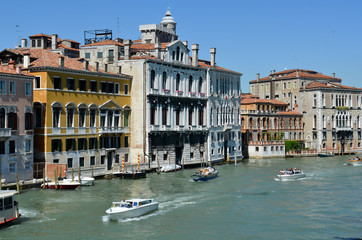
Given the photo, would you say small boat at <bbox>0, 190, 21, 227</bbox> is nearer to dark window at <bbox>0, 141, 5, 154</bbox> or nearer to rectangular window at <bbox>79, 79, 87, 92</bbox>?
dark window at <bbox>0, 141, 5, 154</bbox>

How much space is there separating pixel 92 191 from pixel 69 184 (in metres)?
1.79

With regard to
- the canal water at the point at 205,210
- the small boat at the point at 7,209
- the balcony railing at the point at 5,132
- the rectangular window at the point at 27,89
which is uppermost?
the rectangular window at the point at 27,89

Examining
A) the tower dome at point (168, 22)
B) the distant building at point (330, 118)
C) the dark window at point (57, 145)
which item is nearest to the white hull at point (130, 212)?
the dark window at point (57, 145)

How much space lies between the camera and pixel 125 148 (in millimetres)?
50094

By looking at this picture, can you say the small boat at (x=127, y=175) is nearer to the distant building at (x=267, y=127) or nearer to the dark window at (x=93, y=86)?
the dark window at (x=93, y=86)

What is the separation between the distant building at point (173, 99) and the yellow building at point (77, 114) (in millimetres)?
1423

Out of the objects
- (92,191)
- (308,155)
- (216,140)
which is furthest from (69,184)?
(308,155)

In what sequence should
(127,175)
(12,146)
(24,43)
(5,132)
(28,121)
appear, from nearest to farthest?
(5,132), (12,146), (28,121), (127,175), (24,43)

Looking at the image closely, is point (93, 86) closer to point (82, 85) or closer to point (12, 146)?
point (82, 85)

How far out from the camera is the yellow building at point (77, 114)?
136 feet

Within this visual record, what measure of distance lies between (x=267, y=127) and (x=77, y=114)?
3620 cm

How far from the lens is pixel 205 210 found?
32312 millimetres

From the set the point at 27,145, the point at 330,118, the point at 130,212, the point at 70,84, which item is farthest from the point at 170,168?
the point at 330,118

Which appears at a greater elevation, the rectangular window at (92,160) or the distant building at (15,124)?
the distant building at (15,124)
